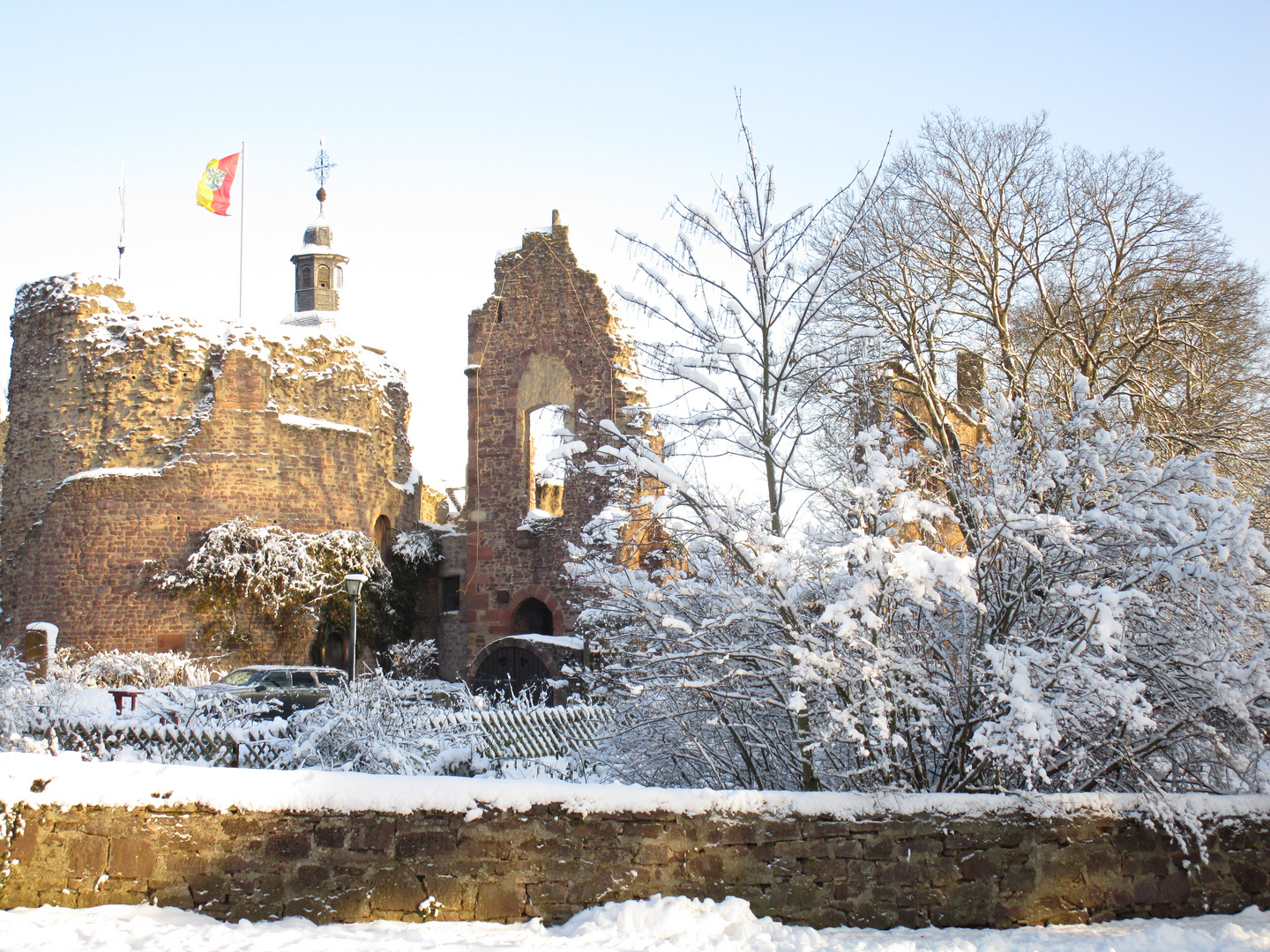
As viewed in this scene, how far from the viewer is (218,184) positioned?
28281mm

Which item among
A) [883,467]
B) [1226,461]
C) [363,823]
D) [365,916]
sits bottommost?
[365,916]

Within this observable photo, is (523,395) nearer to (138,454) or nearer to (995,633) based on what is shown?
(138,454)

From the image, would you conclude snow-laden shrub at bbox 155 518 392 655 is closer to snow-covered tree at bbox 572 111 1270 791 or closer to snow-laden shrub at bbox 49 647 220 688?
snow-laden shrub at bbox 49 647 220 688

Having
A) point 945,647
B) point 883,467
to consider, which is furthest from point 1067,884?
point 883,467

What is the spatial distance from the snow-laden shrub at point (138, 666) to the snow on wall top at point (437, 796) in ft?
49.2

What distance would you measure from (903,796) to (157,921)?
364cm

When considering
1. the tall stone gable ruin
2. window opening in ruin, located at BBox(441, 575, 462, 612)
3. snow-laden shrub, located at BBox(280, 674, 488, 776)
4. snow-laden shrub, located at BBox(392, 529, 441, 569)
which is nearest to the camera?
snow-laden shrub, located at BBox(280, 674, 488, 776)

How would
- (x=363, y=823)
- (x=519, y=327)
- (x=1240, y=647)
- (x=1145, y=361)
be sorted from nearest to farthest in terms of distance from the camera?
(x=363, y=823)
(x=1240, y=647)
(x=1145, y=361)
(x=519, y=327)

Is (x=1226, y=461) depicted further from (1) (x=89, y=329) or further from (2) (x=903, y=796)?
(1) (x=89, y=329)

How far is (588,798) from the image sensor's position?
540cm

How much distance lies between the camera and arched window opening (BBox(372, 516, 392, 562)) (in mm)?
24281

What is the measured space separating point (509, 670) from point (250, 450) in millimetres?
8703

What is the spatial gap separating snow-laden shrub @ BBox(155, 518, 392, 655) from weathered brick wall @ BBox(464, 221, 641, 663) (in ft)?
12.9

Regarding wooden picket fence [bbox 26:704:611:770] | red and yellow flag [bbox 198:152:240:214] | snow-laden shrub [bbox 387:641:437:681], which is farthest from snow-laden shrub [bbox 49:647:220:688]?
red and yellow flag [bbox 198:152:240:214]
